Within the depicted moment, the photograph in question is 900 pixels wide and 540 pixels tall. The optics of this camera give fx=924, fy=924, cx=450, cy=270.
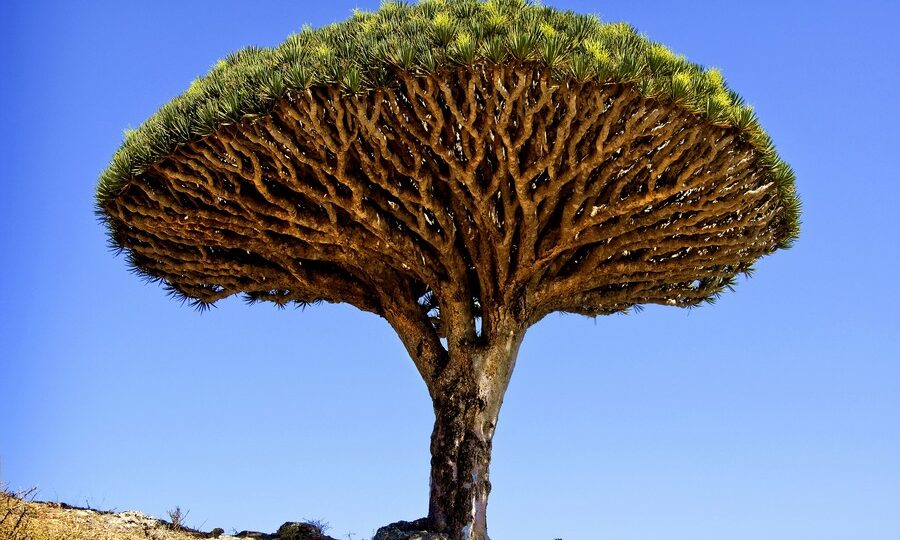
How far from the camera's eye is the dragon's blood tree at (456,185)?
8.52 metres

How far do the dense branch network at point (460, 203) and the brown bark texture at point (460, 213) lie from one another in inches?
0.9

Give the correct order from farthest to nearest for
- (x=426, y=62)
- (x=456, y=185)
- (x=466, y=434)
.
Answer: (x=466, y=434) < (x=456, y=185) < (x=426, y=62)

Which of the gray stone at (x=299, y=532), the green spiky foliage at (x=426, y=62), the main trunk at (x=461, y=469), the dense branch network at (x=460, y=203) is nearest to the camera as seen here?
the green spiky foliage at (x=426, y=62)

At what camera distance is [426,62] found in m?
8.27

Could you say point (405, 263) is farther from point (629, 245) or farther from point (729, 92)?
point (729, 92)

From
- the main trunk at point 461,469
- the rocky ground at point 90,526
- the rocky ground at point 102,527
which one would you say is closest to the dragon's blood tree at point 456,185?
the main trunk at point 461,469

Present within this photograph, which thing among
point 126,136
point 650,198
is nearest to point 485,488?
point 650,198

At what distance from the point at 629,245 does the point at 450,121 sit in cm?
278

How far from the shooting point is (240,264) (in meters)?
10.8

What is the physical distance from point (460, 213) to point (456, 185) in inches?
24.5

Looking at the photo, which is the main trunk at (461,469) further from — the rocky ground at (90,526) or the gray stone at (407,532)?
the rocky ground at (90,526)

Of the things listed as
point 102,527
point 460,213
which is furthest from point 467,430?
point 102,527

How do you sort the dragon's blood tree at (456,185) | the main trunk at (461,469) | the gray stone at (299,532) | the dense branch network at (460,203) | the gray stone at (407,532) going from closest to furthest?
1. the dragon's blood tree at (456,185)
2. the dense branch network at (460,203)
3. the gray stone at (407,532)
4. the main trunk at (461,469)
5. the gray stone at (299,532)

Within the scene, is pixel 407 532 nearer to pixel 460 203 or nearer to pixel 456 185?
pixel 460 203
